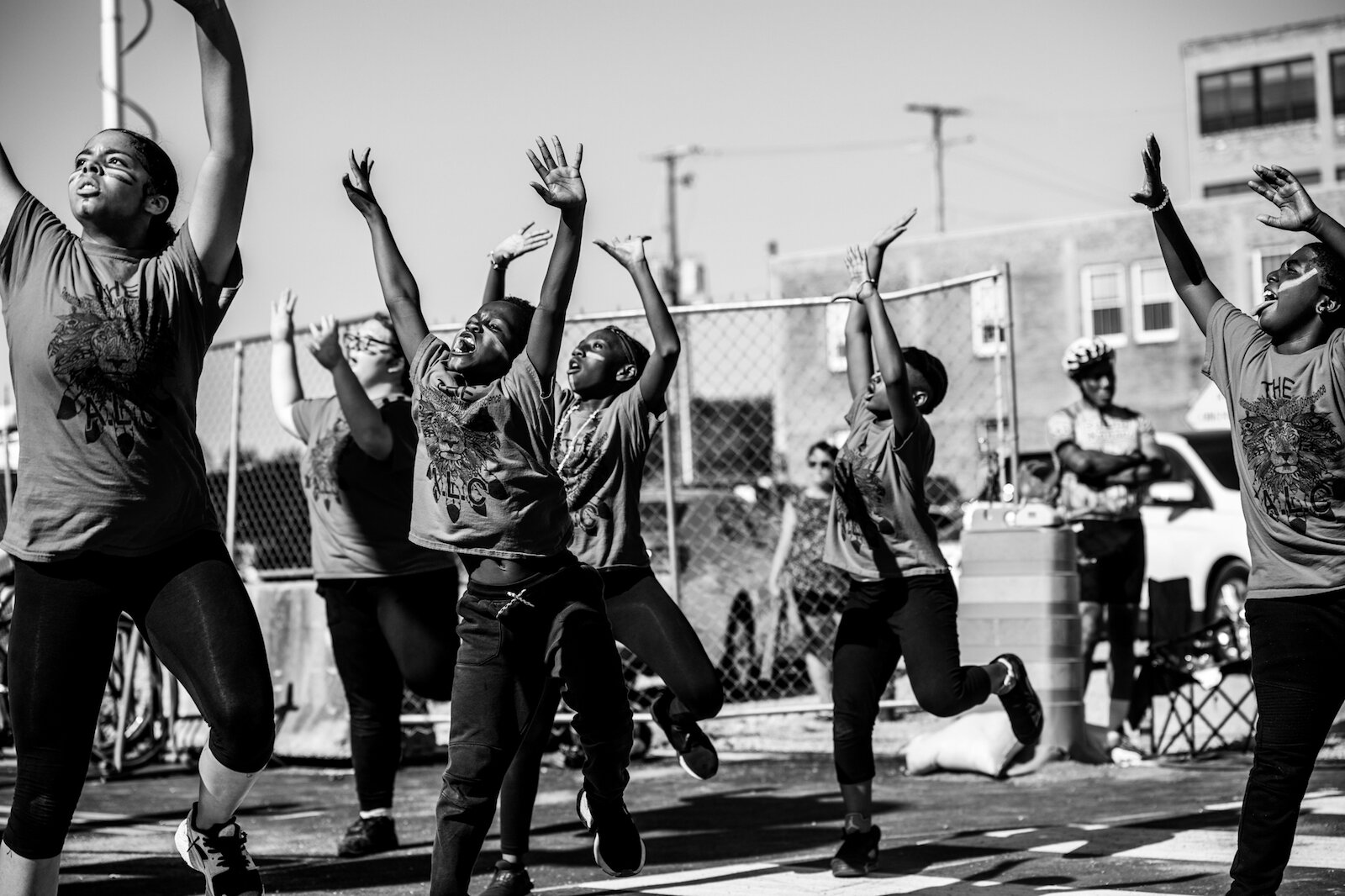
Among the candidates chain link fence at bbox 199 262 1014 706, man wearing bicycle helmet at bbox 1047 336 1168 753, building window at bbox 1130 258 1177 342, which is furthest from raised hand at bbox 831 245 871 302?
building window at bbox 1130 258 1177 342

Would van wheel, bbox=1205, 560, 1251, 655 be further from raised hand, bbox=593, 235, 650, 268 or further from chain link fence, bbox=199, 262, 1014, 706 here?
raised hand, bbox=593, 235, 650, 268

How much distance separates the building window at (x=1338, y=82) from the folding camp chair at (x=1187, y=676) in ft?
158

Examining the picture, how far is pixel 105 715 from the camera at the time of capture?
9.85 m

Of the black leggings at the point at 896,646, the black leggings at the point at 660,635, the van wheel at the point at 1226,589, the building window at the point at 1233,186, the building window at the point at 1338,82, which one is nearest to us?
the black leggings at the point at 660,635

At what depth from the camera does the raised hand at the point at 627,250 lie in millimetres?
5695

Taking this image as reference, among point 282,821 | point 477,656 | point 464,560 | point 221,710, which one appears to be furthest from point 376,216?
point 282,821

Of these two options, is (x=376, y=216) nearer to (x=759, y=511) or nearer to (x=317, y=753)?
(x=317, y=753)

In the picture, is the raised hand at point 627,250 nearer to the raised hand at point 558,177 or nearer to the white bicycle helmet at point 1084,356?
the raised hand at point 558,177

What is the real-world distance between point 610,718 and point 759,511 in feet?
26.3

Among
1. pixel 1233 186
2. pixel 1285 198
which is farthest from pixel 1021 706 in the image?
pixel 1233 186

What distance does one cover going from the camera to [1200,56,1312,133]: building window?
5478 cm

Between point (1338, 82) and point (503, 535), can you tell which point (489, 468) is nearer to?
point (503, 535)

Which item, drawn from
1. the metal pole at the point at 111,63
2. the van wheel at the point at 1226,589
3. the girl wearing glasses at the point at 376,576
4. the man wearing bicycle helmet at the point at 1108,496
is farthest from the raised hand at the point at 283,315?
the van wheel at the point at 1226,589

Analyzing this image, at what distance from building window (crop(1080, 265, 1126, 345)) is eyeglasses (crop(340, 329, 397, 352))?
35912 mm
